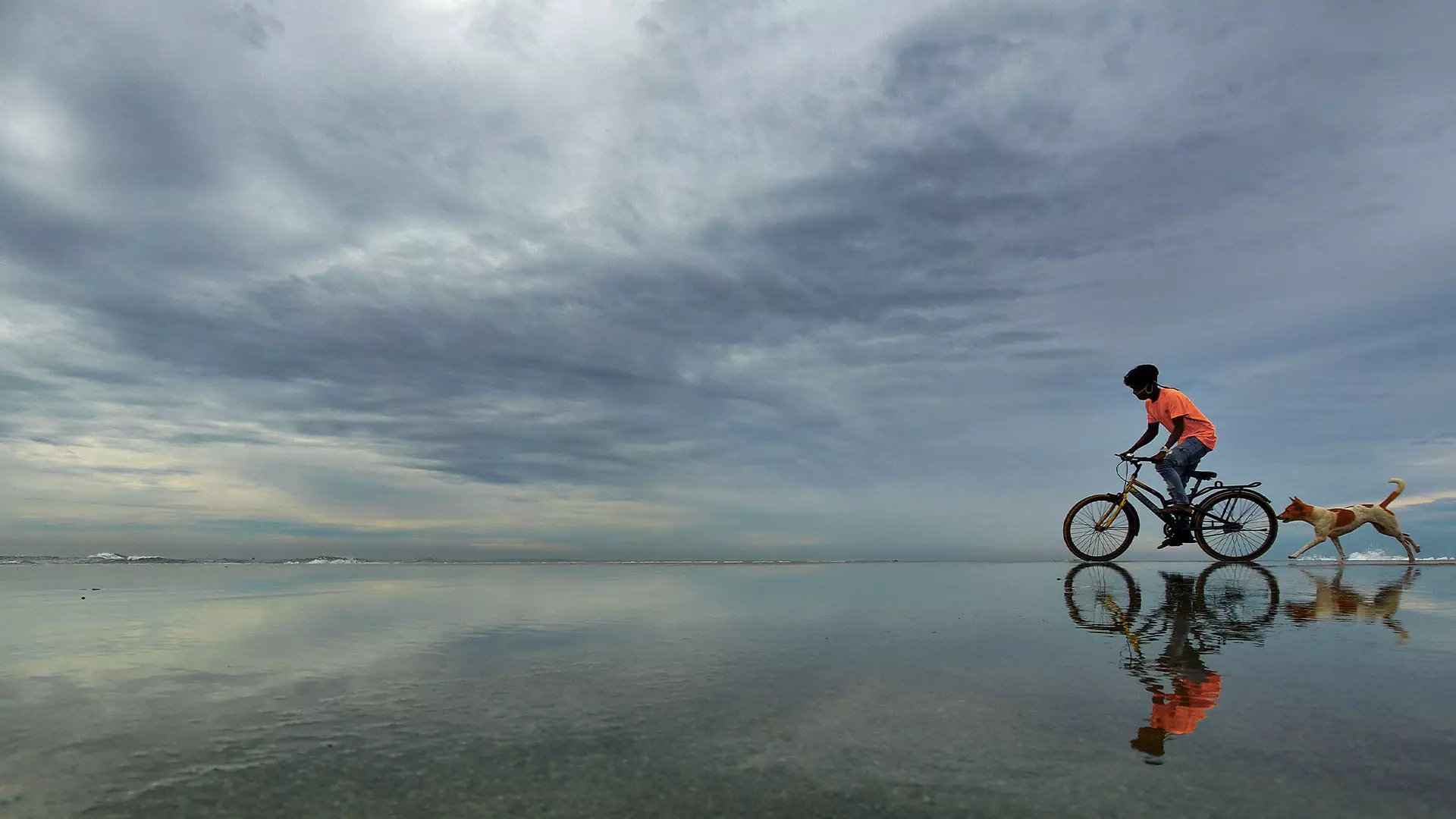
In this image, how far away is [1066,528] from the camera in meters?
14.8

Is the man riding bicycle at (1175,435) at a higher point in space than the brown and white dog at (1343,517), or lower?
higher

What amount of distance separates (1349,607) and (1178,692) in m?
5.01

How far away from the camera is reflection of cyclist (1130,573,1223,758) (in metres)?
3.10

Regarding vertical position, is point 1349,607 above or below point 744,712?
above

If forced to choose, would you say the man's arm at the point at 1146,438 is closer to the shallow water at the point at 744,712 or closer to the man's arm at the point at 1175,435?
the man's arm at the point at 1175,435

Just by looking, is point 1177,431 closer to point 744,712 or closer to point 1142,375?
point 1142,375

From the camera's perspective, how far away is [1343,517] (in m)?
14.2

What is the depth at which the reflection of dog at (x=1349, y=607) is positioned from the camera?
620 cm

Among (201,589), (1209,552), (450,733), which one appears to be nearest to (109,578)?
(201,589)

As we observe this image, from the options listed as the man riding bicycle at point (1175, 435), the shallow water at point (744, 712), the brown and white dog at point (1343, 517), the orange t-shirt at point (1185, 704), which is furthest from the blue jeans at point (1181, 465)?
the orange t-shirt at point (1185, 704)

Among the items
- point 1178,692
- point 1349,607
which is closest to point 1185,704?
point 1178,692

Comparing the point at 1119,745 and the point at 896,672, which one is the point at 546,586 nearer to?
the point at 896,672

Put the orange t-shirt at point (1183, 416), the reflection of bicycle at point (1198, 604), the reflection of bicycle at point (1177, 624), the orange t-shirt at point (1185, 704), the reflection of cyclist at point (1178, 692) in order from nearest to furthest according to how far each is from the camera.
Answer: the reflection of cyclist at point (1178, 692), the orange t-shirt at point (1185, 704), the reflection of bicycle at point (1177, 624), the reflection of bicycle at point (1198, 604), the orange t-shirt at point (1183, 416)

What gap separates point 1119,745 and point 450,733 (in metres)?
2.96
